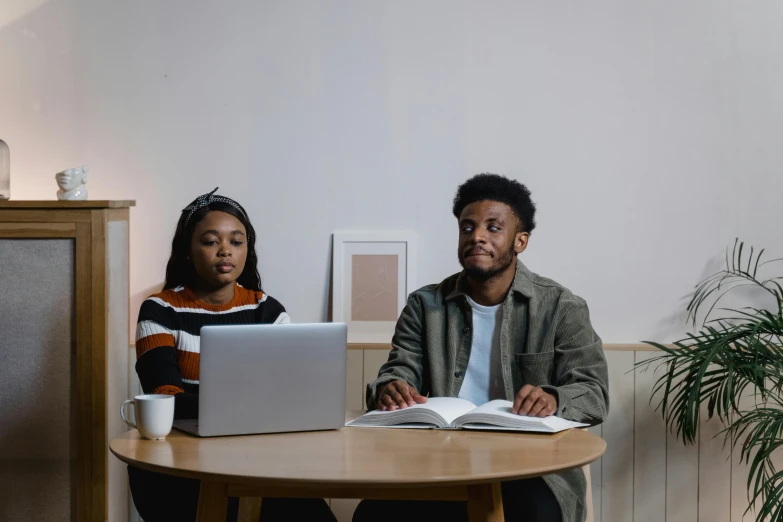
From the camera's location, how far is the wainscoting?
10.0 feet

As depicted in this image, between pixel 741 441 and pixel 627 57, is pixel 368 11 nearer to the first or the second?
pixel 627 57

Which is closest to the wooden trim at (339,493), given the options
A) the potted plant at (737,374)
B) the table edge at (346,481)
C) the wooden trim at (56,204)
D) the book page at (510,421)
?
the table edge at (346,481)

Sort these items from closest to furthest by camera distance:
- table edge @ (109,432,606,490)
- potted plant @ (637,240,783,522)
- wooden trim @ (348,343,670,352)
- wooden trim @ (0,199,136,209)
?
table edge @ (109,432,606,490) → potted plant @ (637,240,783,522) → wooden trim @ (0,199,136,209) → wooden trim @ (348,343,670,352)

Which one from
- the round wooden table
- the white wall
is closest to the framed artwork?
the white wall

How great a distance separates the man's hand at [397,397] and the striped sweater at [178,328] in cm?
45

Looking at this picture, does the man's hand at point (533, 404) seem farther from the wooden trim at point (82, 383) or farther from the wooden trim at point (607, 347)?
the wooden trim at point (82, 383)

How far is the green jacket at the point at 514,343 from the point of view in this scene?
2252mm

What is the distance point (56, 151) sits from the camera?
3.19 m

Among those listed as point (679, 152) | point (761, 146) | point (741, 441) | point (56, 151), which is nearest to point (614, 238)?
Result: point (679, 152)

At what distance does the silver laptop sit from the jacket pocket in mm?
620

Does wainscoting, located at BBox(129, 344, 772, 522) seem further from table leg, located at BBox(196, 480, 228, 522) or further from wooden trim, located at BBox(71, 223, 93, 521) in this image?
table leg, located at BBox(196, 480, 228, 522)

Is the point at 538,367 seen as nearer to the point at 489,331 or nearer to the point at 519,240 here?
the point at 489,331

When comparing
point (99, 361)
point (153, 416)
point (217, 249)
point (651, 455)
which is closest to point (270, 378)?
point (153, 416)

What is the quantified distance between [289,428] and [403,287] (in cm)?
131
